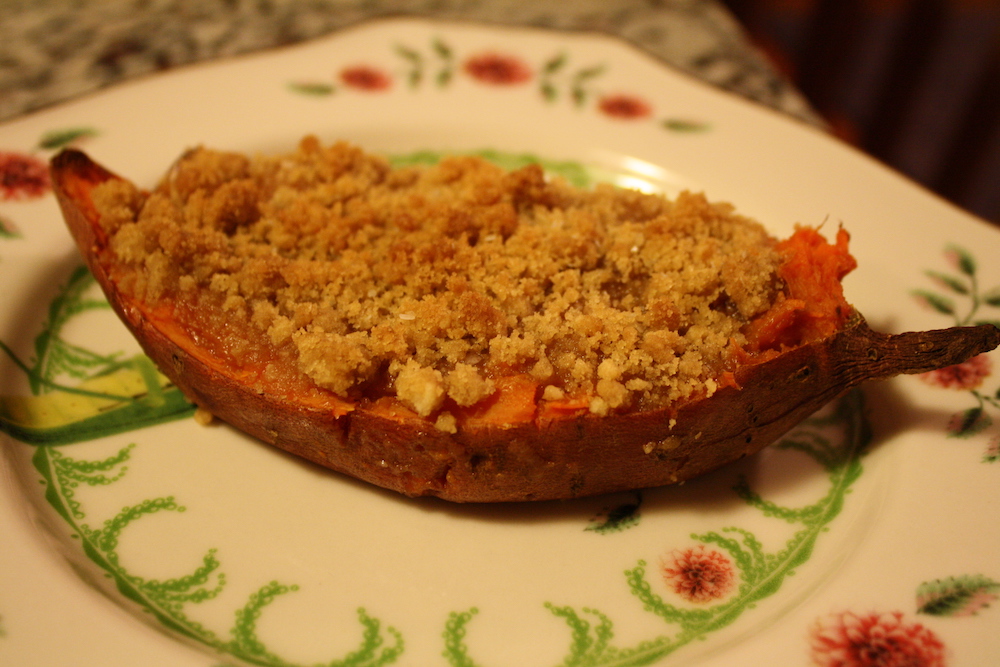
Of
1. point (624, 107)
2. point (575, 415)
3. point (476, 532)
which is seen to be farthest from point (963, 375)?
point (624, 107)

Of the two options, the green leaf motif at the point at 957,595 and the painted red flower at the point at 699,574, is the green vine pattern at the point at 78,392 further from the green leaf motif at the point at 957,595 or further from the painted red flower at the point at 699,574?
the green leaf motif at the point at 957,595

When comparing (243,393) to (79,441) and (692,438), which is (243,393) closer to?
(79,441)

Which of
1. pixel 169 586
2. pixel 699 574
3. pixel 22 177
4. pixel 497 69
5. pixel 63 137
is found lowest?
pixel 169 586

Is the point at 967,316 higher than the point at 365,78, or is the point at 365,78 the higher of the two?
the point at 365,78

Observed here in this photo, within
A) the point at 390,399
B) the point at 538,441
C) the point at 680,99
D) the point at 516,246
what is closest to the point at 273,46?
the point at 680,99

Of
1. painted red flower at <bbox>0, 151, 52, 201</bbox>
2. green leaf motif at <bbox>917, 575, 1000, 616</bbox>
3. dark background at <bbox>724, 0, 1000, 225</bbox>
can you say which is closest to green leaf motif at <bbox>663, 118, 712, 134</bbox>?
green leaf motif at <bbox>917, 575, 1000, 616</bbox>

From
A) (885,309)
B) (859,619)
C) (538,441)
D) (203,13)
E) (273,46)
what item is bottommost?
(859,619)

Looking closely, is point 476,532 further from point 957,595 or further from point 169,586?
point 957,595
